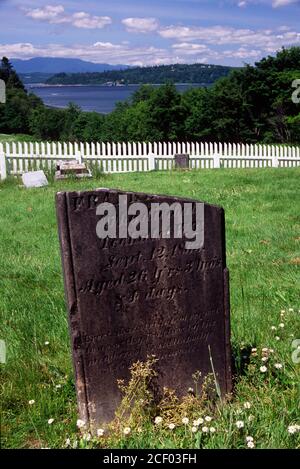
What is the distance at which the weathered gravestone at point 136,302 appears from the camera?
2.89 meters

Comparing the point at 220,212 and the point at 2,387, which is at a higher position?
the point at 220,212

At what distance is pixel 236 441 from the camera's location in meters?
2.79

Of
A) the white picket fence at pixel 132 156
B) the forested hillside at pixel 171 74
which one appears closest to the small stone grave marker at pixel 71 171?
the white picket fence at pixel 132 156

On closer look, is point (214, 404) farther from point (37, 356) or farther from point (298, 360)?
point (37, 356)

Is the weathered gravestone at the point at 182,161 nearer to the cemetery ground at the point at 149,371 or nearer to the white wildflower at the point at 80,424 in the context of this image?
the cemetery ground at the point at 149,371

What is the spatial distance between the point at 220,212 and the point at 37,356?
5.03 ft

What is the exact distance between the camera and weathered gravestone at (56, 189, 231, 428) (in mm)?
2887

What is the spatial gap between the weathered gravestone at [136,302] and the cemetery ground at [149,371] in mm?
149

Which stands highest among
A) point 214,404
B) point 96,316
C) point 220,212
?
point 220,212

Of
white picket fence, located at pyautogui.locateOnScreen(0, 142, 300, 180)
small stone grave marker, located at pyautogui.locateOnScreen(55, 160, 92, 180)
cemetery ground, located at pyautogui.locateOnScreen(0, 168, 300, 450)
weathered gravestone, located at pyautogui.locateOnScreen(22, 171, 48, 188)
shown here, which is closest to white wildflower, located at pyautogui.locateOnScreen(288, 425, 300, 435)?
cemetery ground, located at pyautogui.locateOnScreen(0, 168, 300, 450)

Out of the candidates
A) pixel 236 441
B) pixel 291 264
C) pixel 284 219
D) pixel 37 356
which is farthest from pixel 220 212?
pixel 284 219

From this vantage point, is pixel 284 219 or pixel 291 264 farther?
pixel 284 219

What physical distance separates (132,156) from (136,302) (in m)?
16.1

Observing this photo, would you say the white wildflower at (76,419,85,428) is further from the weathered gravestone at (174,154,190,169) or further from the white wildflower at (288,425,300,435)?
the weathered gravestone at (174,154,190,169)
